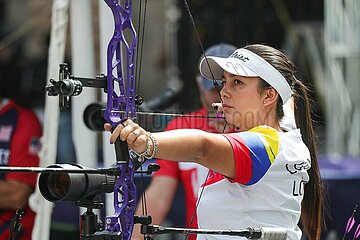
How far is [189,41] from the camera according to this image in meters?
7.18

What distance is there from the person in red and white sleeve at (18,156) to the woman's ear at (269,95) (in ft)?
5.93

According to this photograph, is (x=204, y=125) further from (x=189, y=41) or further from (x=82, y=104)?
(x=189, y=41)

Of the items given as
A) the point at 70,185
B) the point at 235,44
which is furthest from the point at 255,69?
the point at 235,44

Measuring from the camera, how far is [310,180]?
9.17 feet

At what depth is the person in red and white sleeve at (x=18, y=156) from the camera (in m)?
4.08

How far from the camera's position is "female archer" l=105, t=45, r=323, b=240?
2.32 meters

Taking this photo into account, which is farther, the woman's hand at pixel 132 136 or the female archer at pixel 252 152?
the female archer at pixel 252 152

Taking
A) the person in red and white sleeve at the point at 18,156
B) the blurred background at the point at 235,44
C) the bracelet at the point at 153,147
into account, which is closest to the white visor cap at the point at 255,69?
the bracelet at the point at 153,147

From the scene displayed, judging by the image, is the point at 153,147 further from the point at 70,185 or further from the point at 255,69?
the point at 255,69

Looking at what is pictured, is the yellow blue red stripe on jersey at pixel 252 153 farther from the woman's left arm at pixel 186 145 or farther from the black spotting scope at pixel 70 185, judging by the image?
the black spotting scope at pixel 70 185

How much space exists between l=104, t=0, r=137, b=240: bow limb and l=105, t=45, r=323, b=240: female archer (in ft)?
0.32

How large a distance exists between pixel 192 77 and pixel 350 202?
269 centimetres

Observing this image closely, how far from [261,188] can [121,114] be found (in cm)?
47

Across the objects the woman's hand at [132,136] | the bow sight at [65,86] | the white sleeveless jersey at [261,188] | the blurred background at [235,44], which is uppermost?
the blurred background at [235,44]
